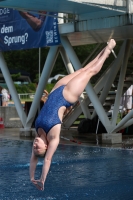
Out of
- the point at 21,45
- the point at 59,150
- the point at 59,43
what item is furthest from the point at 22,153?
the point at 21,45

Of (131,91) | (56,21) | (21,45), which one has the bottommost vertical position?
(131,91)

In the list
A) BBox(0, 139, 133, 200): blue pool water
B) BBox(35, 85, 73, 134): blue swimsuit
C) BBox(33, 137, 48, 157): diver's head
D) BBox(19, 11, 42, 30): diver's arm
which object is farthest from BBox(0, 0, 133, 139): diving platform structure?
BBox(33, 137, 48, 157): diver's head

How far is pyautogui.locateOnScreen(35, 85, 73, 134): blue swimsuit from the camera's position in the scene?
7230mm

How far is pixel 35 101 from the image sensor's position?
19.7 m

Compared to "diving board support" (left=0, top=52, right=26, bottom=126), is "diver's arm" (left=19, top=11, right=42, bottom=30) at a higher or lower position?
higher

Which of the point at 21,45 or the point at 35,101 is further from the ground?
the point at 21,45

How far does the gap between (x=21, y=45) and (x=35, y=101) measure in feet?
6.65

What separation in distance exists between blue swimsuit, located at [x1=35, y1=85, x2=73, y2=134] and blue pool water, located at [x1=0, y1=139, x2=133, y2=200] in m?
2.23

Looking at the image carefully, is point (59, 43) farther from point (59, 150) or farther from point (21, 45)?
point (59, 150)

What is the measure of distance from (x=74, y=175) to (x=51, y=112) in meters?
4.29

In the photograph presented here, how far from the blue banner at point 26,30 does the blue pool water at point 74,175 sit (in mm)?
3998

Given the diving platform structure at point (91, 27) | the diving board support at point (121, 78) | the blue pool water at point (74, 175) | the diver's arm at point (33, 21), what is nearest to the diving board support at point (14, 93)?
the diving platform structure at point (91, 27)

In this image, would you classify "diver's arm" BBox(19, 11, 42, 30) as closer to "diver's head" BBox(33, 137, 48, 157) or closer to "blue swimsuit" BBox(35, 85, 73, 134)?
"blue swimsuit" BBox(35, 85, 73, 134)

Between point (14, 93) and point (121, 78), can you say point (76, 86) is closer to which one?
point (121, 78)
